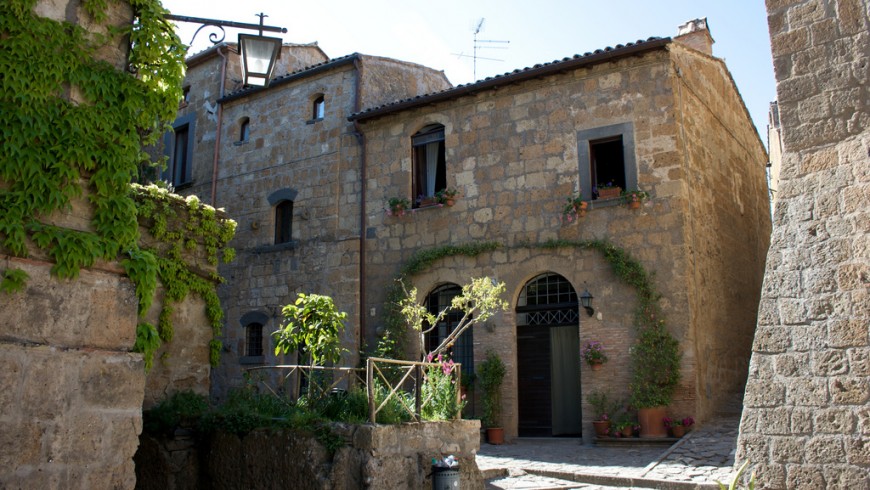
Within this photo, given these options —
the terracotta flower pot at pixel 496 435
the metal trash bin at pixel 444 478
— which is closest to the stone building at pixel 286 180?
the terracotta flower pot at pixel 496 435

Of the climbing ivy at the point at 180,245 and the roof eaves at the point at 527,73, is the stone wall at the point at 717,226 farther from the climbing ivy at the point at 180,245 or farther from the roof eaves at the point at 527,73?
the climbing ivy at the point at 180,245

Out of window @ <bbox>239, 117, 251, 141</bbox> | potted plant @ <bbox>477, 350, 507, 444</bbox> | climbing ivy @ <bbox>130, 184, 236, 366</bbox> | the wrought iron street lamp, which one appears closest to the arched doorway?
potted plant @ <bbox>477, 350, 507, 444</bbox>

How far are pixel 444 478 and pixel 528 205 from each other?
22.8 feet

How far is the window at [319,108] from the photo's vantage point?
661 inches

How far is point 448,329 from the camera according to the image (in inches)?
569

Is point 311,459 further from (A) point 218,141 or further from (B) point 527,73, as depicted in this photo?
(A) point 218,141

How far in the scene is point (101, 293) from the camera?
4.88 metres

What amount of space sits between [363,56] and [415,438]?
10.6 meters

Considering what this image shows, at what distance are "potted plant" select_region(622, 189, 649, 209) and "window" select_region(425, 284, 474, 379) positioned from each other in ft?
11.8

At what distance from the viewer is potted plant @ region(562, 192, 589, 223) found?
42.1ft

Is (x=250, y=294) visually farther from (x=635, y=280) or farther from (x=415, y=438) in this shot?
(x=415, y=438)

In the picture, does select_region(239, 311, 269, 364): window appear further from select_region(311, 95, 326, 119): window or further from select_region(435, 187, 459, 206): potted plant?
select_region(435, 187, 459, 206): potted plant

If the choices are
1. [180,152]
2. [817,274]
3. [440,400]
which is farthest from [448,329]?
[180,152]

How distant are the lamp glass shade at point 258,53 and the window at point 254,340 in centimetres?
1037
